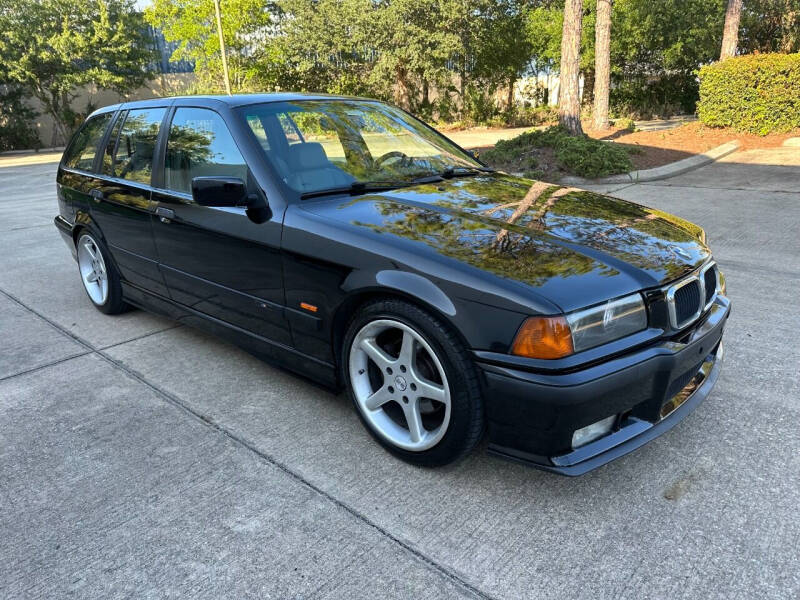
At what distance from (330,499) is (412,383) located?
0.59m

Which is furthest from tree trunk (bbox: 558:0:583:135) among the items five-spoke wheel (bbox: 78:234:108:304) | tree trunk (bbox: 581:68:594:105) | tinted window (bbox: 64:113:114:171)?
tree trunk (bbox: 581:68:594:105)

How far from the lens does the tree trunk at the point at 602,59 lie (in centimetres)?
1558

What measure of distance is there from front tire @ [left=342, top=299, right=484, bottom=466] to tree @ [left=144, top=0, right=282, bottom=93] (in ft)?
95.5

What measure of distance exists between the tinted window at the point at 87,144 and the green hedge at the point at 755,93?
1395cm

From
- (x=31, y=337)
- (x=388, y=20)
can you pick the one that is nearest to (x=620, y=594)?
(x=31, y=337)

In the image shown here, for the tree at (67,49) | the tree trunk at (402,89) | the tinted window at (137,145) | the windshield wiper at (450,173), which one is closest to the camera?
the windshield wiper at (450,173)

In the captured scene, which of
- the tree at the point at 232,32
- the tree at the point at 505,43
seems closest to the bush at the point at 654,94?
the tree at the point at 505,43

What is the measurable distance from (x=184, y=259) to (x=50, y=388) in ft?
3.63

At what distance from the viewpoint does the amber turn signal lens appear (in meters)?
2.13

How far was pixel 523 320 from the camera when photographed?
7.06ft

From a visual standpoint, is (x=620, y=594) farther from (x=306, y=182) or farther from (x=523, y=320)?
(x=306, y=182)

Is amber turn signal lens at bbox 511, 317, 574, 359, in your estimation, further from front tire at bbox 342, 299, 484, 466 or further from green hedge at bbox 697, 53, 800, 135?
green hedge at bbox 697, 53, 800, 135

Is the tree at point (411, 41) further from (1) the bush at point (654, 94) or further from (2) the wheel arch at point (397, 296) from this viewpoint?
(2) the wheel arch at point (397, 296)

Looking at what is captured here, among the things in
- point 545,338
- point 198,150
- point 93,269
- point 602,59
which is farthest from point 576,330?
point 602,59
